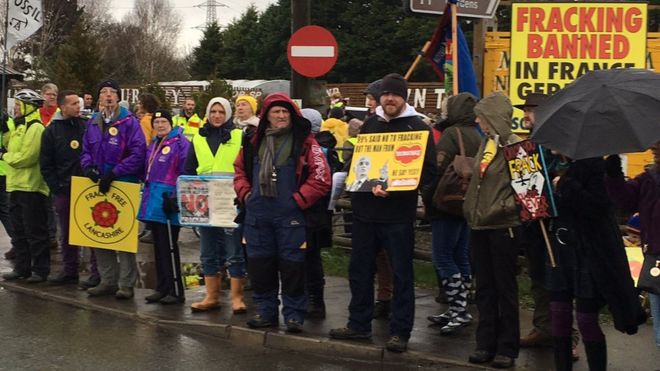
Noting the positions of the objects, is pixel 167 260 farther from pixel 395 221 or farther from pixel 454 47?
pixel 454 47

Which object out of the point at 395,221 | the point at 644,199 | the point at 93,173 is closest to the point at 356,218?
the point at 395,221

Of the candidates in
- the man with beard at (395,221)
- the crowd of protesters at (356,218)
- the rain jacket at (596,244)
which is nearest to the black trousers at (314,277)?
the crowd of protesters at (356,218)

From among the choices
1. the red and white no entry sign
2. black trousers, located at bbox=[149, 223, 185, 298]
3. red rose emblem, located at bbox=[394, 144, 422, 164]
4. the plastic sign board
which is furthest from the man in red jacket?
the red and white no entry sign

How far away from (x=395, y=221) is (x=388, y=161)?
0.46m

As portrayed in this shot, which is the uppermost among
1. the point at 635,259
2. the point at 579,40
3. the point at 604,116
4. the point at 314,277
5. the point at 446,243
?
the point at 579,40

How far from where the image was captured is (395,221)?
7688 mm

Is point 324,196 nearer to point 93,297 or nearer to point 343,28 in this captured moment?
point 93,297

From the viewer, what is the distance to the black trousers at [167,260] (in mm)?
9539

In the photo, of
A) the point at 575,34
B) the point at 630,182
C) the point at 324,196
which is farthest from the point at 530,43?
the point at 630,182

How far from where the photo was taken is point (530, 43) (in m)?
10.2

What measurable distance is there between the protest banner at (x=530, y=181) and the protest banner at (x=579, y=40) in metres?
3.23

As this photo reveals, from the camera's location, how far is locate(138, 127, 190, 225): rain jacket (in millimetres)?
9383

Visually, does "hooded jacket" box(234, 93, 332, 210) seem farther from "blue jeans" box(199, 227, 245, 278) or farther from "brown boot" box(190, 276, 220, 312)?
"brown boot" box(190, 276, 220, 312)

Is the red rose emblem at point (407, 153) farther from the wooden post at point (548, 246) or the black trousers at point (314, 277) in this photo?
the black trousers at point (314, 277)
